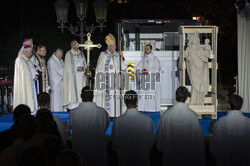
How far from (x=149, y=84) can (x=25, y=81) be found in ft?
11.3

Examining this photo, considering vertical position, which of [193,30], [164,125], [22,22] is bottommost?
[164,125]

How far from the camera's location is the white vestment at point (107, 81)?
926cm

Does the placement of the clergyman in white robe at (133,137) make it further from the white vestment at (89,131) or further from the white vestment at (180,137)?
the white vestment at (89,131)

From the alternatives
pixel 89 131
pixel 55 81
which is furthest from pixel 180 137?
pixel 55 81

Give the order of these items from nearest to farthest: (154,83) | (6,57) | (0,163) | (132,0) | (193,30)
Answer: (0,163), (193,30), (154,83), (6,57), (132,0)

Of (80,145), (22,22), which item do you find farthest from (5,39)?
(80,145)

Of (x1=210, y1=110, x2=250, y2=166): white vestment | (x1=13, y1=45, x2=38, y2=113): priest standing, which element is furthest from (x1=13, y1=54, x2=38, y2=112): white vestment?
(x1=210, y1=110, x2=250, y2=166): white vestment

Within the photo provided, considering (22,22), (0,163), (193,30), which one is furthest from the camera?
(22,22)

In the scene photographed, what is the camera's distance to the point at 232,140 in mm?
4516

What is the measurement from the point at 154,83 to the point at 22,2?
936cm

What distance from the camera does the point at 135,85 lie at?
35.0ft

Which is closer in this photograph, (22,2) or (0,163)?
(0,163)

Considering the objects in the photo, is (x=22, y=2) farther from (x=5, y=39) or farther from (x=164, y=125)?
(x=164, y=125)

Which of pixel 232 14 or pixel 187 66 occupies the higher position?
pixel 232 14
